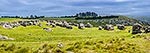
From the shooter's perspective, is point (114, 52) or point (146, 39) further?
point (146, 39)

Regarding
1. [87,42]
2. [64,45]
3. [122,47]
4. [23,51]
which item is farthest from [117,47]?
[23,51]

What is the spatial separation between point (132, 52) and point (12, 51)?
16.8m

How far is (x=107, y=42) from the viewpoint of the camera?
48.2 metres

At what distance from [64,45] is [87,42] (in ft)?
11.0

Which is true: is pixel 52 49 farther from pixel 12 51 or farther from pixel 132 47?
pixel 132 47

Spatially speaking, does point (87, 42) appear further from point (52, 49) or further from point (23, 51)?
point (23, 51)

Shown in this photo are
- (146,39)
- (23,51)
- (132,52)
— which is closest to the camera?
(132,52)

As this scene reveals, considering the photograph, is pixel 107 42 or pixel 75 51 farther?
pixel 107 42

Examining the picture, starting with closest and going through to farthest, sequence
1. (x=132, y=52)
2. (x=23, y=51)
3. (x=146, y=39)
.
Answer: (x=132, y=52) < (x=23, y=51) < (x=146, y=39)

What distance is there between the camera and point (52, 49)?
45.1 meters

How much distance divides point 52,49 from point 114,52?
26.8ft

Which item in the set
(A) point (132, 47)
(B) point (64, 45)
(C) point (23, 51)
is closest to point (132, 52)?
(A) point (132, 47)

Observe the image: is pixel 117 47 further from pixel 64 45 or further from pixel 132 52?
pixel 64 45

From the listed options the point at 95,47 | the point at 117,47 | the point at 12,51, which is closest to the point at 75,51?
the point at 95,47
